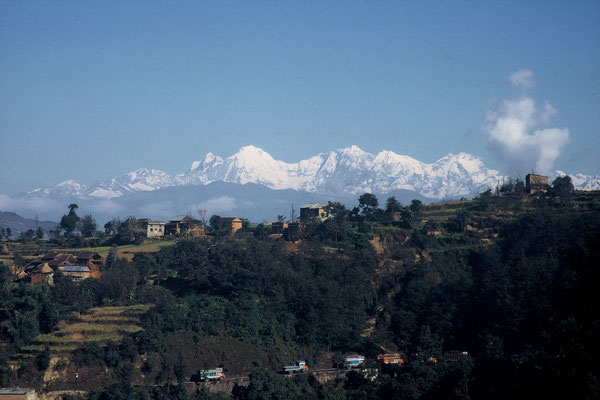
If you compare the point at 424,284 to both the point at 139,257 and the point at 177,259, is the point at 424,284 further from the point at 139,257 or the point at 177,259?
the point at 139,257

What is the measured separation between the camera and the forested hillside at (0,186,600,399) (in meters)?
32.7

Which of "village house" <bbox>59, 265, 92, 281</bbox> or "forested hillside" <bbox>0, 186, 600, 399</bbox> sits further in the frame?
"village house" <bbox>59, 265, 92, 281</bbox>

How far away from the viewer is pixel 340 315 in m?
40.8

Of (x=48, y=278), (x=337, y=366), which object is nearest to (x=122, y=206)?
(x=48, y=278)

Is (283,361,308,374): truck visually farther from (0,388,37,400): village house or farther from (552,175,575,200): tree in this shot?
(552,175,575,200): tree

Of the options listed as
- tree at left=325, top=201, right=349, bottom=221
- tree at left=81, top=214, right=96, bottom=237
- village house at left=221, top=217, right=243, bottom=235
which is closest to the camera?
tree at left=325, top=201, right=349, bottom=221

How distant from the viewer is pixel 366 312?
4312 cm

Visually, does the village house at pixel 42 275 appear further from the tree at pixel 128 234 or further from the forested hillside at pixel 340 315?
the tree at pixel 128 234

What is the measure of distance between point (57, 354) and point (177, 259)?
40.9 ft

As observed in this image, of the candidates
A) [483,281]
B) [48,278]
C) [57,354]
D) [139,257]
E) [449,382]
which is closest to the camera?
[449,382]

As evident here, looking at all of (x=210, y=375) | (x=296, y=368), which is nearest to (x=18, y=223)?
(x=210, y=375)

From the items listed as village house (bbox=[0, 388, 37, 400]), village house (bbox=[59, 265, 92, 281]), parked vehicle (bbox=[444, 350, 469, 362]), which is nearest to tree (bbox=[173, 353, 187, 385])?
village house (bbox=[0, 388, 37, 400])

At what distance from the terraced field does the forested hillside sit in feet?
0.40

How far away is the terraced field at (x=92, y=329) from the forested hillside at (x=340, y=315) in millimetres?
122
